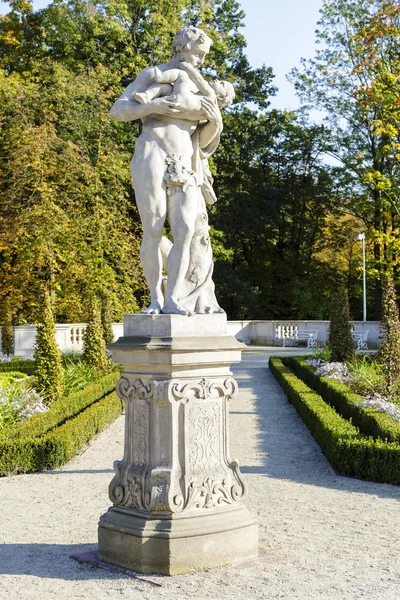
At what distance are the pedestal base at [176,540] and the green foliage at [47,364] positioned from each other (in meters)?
8.09

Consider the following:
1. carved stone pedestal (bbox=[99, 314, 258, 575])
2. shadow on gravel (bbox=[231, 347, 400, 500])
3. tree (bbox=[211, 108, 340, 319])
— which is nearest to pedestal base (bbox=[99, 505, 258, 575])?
carved stone pedestal (bbox=[99, 314, 258, 575])

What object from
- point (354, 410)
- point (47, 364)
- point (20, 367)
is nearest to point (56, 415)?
point (47, 364)

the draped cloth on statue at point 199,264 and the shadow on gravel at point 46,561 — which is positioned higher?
the draped cloth on statue at point 199,264

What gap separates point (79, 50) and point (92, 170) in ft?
21.7

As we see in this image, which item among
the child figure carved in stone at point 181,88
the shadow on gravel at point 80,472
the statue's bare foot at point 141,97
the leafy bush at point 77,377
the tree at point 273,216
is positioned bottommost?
the shadow on gravel at point 80,472

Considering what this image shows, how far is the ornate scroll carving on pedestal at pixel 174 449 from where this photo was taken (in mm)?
5113

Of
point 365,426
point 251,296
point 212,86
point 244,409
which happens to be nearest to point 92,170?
point 251,296

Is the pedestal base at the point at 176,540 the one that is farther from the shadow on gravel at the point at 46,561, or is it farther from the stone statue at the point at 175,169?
the stone statue at the point at 175,169

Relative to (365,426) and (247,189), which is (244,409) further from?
(247,189)

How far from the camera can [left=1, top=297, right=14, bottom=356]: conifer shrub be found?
26703 millimetres

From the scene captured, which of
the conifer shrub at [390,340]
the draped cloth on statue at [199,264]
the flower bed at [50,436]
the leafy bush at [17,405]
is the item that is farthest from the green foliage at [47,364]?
the draped cloth on statue at [199,264]

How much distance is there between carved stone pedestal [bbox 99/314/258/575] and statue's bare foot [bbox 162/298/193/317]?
2.3 inches

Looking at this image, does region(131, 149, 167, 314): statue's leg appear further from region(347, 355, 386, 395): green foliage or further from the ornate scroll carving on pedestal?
region(347, 355, 386, 395): green foliage

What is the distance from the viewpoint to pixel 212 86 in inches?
231
